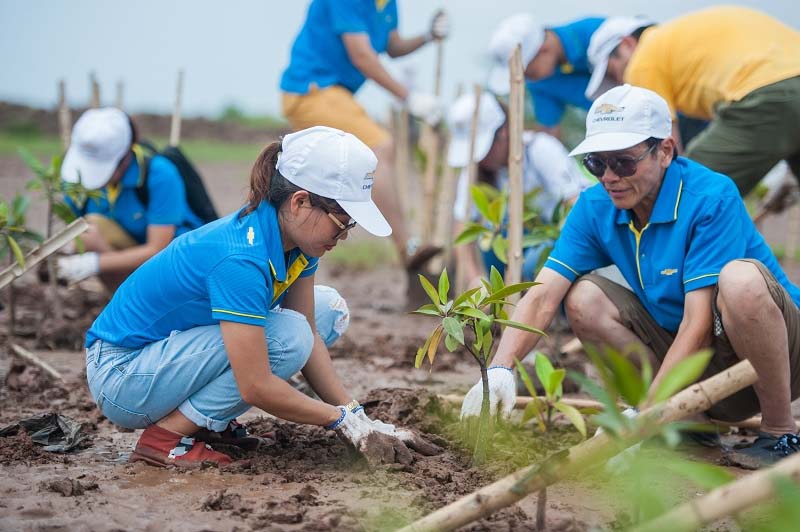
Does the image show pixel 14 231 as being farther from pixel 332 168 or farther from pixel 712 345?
pixel 712 345

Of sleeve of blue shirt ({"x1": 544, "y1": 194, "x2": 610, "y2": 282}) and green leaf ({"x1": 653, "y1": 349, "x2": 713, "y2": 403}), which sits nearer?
green leaf ({"x1": 653, "y1": 349, "x2": 713, "y2": 403})

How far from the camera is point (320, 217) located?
8.46ft

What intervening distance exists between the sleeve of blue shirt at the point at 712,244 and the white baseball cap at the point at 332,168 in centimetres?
94

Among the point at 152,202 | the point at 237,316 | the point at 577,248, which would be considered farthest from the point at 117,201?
the point at 577,248

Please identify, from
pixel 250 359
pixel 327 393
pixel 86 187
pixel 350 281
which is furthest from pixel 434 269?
pixel 250 359

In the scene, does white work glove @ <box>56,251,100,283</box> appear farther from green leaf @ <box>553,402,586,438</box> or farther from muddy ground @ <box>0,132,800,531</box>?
green leaf @ <box>553,402,586,438</box>

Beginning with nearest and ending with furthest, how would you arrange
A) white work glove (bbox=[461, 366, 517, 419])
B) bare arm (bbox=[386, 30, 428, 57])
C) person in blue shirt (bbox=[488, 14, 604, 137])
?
white work glove (bbox=[461, 366, 517, 419]) → person in blue shirt (bbox=[488, 14, 604, 137]) → bare arm (bbox=[386, 30, 428, 57])

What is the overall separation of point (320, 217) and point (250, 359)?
1.42ft

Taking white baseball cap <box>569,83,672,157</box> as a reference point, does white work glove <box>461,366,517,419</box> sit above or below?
below

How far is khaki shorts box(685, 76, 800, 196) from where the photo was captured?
3.81 m

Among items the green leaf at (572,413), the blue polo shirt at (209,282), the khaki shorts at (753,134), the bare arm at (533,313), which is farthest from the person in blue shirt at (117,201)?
the green leaf at (572,413)

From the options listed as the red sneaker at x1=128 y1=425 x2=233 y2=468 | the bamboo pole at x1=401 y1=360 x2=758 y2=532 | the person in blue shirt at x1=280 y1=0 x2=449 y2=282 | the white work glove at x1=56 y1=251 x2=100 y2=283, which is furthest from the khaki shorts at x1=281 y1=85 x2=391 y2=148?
the bamboo pole at x1=401 y1=360 x2=758 y2=532

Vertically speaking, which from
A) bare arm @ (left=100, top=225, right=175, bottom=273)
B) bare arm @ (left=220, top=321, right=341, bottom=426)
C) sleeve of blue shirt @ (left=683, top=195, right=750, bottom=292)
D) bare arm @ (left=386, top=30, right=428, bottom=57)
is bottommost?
bare arm @ (left=100, top=225, right=175, bottom=273)

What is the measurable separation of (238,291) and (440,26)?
3816 mm
